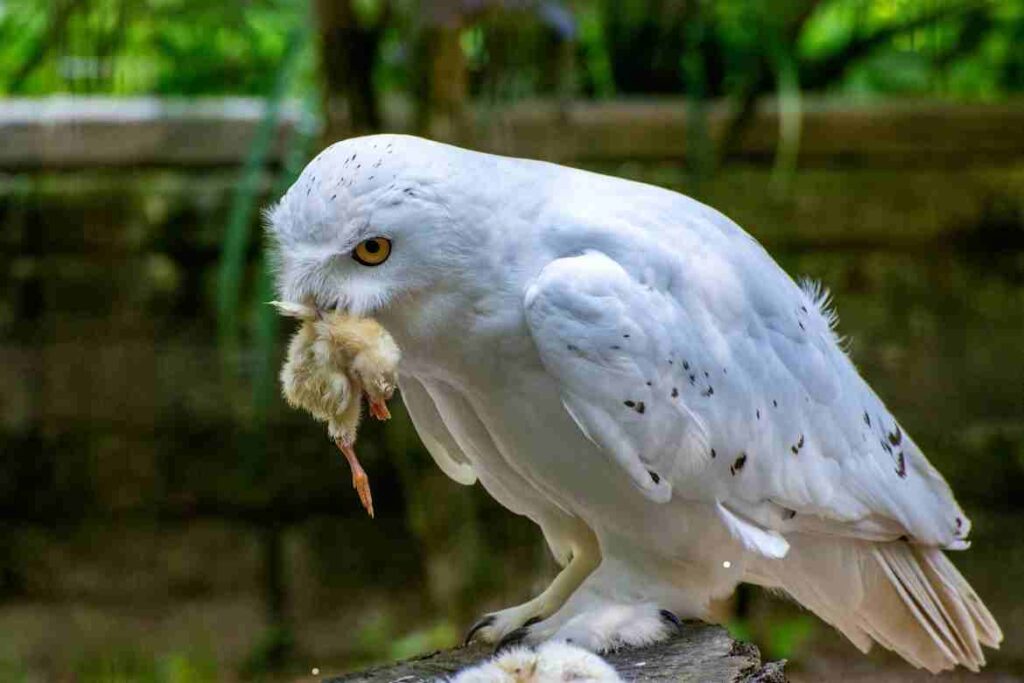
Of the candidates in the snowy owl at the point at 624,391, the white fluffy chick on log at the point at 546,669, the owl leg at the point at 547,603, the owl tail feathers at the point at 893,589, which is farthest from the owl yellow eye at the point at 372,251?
the owl tail feathers at the point at 893,589

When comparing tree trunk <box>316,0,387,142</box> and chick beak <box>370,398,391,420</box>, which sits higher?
tree trunk <box>316,0,387,142</box>

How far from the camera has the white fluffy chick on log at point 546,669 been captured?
186 centimetres

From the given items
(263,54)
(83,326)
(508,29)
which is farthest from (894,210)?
(83,326)

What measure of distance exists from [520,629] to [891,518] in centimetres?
58

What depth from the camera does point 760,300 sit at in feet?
6.97

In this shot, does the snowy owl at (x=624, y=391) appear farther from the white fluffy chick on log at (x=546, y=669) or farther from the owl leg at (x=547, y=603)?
the white fluffy chick on log at (x=546, y=669)

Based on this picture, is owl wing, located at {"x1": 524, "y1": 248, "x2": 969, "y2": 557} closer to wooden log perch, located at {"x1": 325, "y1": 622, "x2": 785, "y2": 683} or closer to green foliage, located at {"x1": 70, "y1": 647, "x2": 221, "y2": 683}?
wooden log perch, located at {"x1": 325, "y1": 622, "x2": 785, "y2": 683}

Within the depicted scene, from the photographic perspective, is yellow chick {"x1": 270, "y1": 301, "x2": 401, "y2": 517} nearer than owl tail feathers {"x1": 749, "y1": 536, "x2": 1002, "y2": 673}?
Yes

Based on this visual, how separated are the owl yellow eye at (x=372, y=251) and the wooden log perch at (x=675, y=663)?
0.60 metres

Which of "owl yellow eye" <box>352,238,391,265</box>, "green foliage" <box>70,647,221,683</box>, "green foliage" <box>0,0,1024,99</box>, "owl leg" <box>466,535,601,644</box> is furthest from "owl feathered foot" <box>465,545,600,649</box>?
"green foliage" <box>70,647,221,683</box>

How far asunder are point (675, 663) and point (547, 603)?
0.94 feet

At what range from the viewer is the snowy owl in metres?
1.85

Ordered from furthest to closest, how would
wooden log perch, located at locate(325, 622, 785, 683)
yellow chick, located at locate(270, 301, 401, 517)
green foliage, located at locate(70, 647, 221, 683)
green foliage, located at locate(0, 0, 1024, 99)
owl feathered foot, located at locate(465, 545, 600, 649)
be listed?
green foliage, located at locate(70, 647, 221, 683) → green foliage, located at locate(0, 0, 1024, 99) → owl feathered foot, located at locate(465, 545, 600, 649) → wooden log perch, located at locate(325, 622, 785, 683) → yellow chick, located at locate(270, 301, 401, 517)

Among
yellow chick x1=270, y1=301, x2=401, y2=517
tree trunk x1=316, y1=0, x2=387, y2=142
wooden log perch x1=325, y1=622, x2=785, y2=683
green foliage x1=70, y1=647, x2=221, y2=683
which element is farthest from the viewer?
green foliage x1=70, y1=647, x2=221, y2=683
